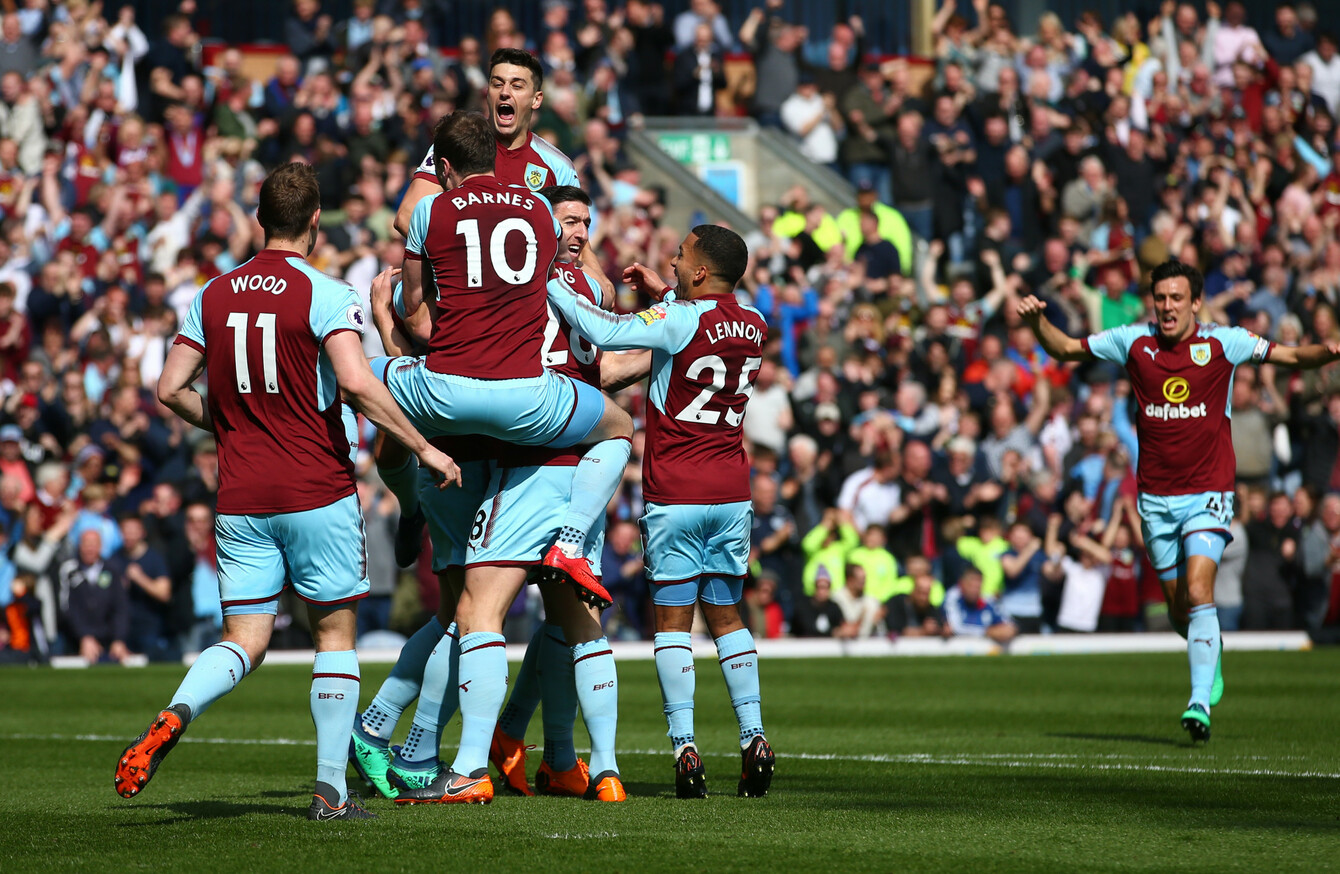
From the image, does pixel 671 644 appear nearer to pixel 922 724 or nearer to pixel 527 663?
pixel 527 663

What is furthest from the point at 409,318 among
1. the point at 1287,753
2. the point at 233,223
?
the point at 233,223

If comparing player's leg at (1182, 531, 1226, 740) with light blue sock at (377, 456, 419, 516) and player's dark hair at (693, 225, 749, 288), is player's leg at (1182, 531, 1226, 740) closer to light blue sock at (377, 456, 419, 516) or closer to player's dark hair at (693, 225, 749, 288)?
player's dark hair at (693, 225, 749, 288)

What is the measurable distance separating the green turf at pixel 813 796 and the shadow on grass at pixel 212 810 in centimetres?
3

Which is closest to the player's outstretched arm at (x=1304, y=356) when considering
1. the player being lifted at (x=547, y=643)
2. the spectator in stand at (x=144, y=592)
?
the player being lifted at (x=547, y=643)

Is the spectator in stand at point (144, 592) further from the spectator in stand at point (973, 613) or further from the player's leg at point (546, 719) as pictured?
the player's leg at point (546, 719)

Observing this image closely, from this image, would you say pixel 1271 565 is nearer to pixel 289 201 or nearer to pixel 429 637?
pixel 429 637

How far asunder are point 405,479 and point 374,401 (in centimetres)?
134

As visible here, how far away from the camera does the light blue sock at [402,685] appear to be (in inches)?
306

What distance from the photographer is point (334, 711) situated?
6.69 meters

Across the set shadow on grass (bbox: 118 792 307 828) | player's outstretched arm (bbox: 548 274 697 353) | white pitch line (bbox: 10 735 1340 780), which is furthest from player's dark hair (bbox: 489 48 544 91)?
white pitch line (bbox: 10 735 1340 780)

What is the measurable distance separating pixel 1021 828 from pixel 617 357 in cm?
284

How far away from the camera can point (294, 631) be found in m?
18.0

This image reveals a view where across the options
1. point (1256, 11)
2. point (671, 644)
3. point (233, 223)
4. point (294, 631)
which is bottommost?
point (294, 631)

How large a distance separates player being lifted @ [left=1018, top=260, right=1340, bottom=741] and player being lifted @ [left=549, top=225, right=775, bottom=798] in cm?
309
